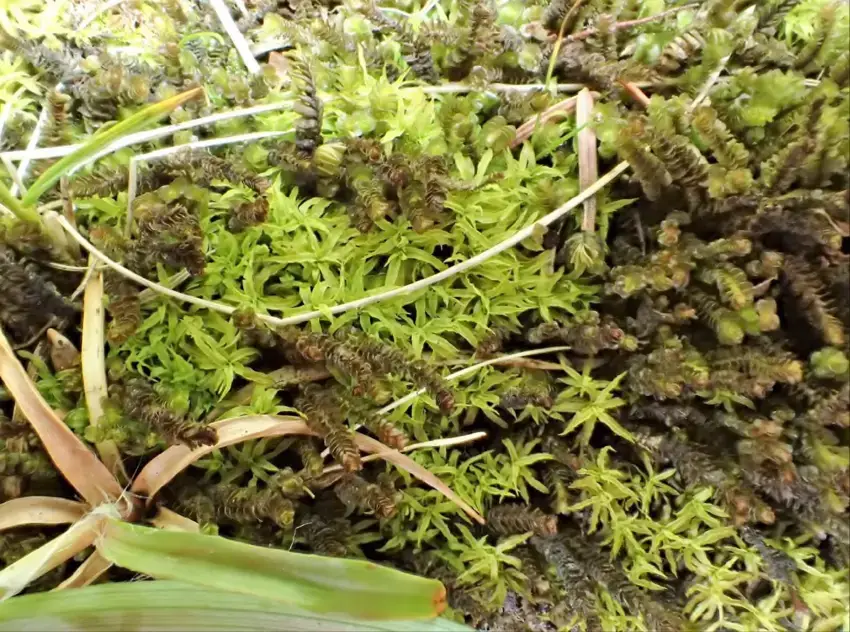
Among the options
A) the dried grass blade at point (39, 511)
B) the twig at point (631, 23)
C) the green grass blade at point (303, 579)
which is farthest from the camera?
the twig at point (631, 23)

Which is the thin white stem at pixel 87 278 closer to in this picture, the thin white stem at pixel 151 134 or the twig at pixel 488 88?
the thin white stem at pixel 151 134

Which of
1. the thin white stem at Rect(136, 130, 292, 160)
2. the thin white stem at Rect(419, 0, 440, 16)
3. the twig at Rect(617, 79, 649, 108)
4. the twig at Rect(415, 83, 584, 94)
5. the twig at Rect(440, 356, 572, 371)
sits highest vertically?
the thin white stem at Rect(419, 0, 440, 16)

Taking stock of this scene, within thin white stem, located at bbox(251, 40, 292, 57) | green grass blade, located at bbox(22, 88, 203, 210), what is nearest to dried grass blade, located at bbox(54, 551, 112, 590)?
green grass blade, located at bbox(22, 88, 203, 210)

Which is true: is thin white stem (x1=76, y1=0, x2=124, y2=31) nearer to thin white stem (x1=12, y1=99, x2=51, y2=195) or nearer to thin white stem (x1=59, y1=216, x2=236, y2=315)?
thin white stem (x1=12, y1=99, x2=51, y2=195)

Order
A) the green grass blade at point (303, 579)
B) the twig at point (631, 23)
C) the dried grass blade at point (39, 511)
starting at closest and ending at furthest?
the green grass blade at point (303, 579), the dried grass blade at point (39, 511), the twig at point (631, 23)

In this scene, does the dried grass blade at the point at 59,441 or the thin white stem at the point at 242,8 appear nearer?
the dried grass blade at the point at 59,441

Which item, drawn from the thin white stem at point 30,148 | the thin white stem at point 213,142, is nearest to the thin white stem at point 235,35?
the thin white stem at point 213,142

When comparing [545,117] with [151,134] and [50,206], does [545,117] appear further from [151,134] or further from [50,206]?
[50,206]
